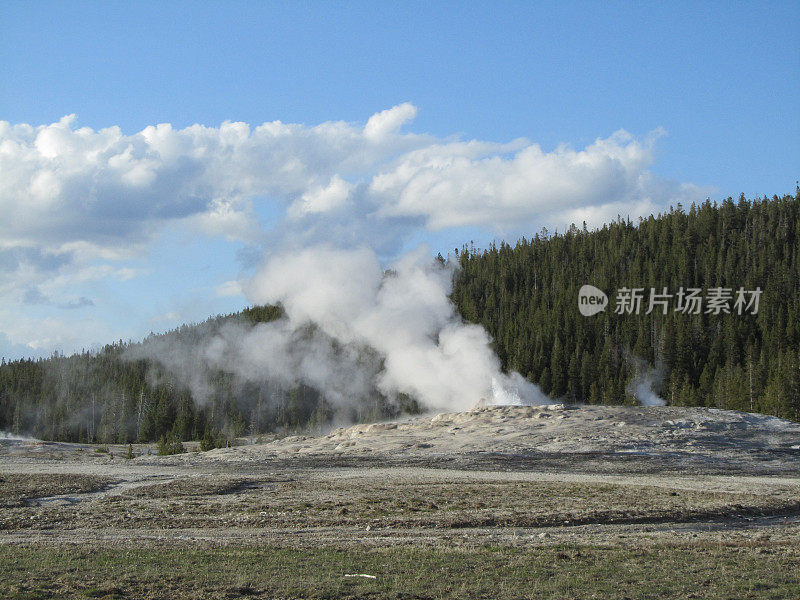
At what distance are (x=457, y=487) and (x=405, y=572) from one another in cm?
1998

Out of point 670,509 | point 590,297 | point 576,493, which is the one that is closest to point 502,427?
point 576,493

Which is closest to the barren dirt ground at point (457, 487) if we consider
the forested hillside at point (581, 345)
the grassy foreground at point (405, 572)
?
the grassy foreground at point (405, 572)

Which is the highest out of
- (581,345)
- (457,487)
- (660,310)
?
(660,310)

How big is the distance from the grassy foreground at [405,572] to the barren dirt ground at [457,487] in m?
1.61

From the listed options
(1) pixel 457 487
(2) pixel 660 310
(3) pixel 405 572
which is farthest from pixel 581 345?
(3) pixel 405 572

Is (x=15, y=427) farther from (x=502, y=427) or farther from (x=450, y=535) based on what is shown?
(x=450, y=535)

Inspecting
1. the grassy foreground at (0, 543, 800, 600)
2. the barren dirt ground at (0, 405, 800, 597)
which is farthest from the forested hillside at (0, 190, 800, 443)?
the grassy foreground at (0, 543, 800, 600)

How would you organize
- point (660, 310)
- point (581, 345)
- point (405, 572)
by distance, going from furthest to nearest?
point (660, 310), point (581, 345), point (405, 572)

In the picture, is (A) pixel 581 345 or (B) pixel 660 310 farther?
(B) pixel 660 310

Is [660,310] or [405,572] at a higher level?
[660,310]

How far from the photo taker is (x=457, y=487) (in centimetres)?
3728

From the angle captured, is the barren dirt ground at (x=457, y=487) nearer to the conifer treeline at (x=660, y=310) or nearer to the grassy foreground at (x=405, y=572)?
the grassy foreground at (x=405, y=572)

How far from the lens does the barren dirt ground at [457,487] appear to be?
24.8m

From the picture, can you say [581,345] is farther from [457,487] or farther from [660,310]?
[457,487]
